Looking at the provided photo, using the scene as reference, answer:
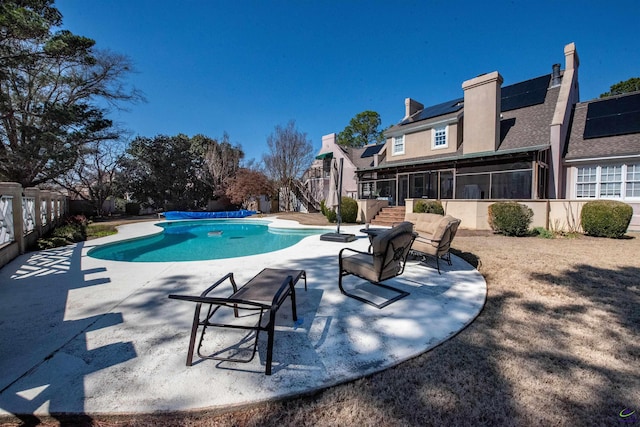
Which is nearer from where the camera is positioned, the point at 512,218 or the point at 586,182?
the point at 512,218

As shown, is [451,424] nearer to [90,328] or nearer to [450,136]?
[90,328]

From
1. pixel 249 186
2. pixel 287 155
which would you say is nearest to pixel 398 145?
pixel 287 155

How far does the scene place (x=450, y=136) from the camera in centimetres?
1636

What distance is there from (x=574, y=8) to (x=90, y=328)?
17.3 metres

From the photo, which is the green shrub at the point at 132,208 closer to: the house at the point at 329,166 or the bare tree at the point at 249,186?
the bare tree at the point at 249,186

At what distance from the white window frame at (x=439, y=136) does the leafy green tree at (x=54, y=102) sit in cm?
1897

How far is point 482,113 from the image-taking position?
1483cm

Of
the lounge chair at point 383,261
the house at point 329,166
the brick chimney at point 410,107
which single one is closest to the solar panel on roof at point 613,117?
the brick chimney at point 410,107

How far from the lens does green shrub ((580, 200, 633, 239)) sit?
895 cm

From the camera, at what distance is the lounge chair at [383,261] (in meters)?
3.75

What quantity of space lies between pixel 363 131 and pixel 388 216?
91.2ft

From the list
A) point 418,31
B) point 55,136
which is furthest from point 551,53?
point 55,136

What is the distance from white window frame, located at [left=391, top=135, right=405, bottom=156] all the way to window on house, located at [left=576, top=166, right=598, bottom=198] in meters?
9.18

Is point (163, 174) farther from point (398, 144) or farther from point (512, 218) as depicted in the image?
point (512, 218)
